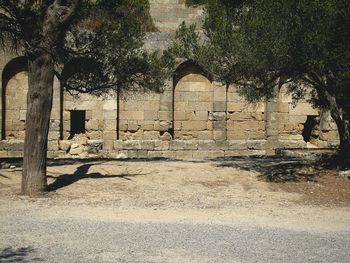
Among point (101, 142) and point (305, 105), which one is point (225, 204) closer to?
point (101, 142)

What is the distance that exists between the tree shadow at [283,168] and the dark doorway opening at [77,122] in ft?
23.6

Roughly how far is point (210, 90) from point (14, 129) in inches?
314

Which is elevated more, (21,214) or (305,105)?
(305,105)

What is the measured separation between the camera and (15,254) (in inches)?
252

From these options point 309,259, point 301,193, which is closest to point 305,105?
point 301,193

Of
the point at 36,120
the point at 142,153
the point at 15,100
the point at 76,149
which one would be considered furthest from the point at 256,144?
the point at 36,120

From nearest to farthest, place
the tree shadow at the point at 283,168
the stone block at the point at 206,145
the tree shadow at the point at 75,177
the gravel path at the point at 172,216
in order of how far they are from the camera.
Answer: the gravel path at the point at 172,216 < the tree shadow at the point at 75,177 < the tree shadow at the point at 283,168 < the stone block at the point at 206,145

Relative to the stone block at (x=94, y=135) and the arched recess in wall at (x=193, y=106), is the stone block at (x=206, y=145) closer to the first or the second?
the arched recess in wall at (x=193, y=106)

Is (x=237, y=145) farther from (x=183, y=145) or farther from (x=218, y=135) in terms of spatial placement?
(x=183, y=145)

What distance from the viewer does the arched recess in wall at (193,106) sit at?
64.9ft

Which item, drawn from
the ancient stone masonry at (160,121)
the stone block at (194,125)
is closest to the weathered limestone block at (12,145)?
the ancient stone masonry at (160,121)

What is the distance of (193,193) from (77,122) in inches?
401

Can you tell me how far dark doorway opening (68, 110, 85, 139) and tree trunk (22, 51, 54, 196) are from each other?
30.8 ft

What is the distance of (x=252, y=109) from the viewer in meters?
20.1
